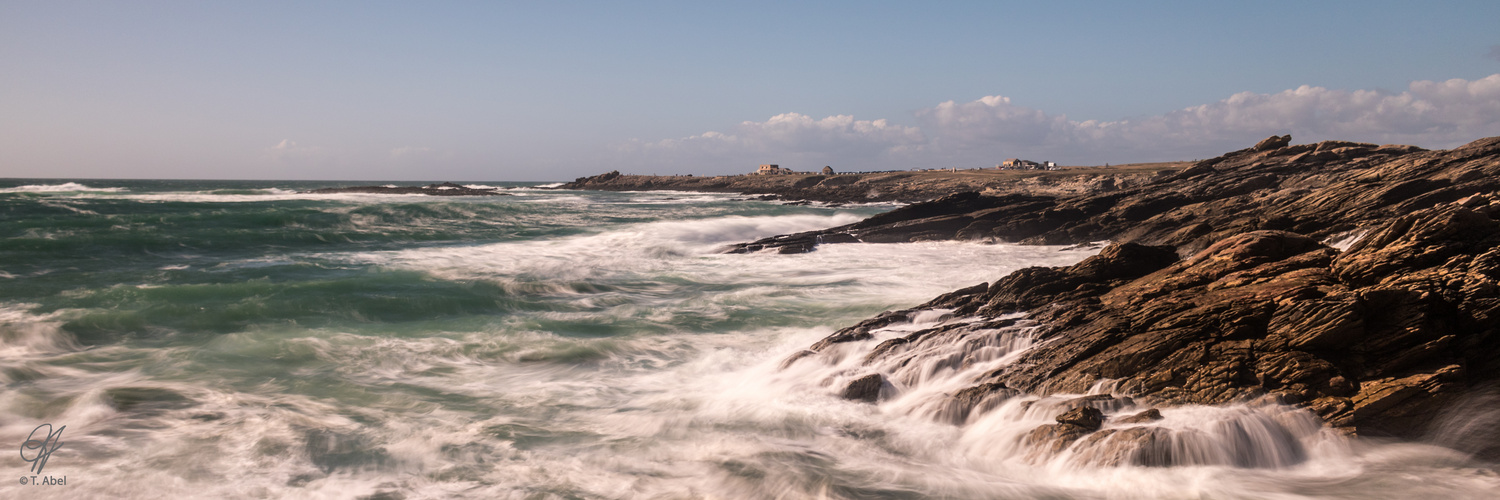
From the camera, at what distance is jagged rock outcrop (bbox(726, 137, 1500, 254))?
55.8 feet

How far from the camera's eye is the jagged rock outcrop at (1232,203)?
670 inches

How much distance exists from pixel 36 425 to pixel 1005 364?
12.1 metres

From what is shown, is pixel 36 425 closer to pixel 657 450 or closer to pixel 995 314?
pixel 657 450

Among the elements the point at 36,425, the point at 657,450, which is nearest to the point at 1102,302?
the point at 657,450

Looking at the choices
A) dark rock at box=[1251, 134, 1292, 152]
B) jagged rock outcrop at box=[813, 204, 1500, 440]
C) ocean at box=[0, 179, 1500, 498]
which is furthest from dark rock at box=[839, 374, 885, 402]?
dark rock at box=[1251, 134, 1292, 152]

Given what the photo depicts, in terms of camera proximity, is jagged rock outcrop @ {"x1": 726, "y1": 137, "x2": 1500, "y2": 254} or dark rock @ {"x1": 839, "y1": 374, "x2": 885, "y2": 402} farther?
jagged rock outcrop @ {"x1": 726, "y1": 137, "x2": 1500, "y2": 254}

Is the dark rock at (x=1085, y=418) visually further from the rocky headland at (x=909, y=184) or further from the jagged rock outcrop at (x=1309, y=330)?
the rocky headland at (x=909, y=184)

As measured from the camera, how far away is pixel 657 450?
7949 millimetres
